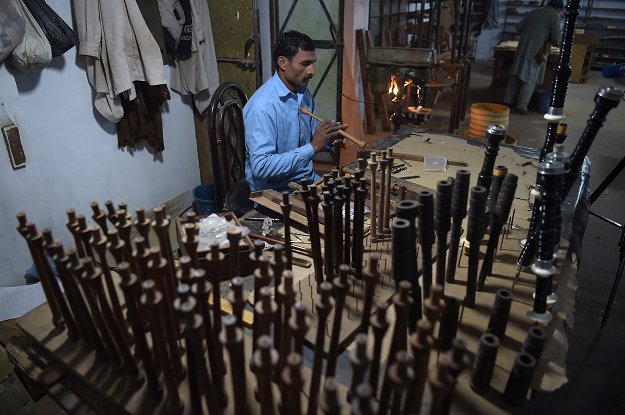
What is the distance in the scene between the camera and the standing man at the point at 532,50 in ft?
24.1

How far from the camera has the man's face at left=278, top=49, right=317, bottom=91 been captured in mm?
2693

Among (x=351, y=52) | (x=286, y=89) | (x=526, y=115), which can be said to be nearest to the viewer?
(x=286, y=89)

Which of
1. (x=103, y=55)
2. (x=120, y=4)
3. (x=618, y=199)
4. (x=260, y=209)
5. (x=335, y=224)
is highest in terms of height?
(x=120, y=4)

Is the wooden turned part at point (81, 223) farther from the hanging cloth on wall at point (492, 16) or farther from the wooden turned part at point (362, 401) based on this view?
the hanging cloth on wall at point (492, 16)

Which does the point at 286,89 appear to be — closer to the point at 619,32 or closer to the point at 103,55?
the point at 103,55

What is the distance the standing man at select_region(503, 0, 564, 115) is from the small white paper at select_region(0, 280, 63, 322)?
342 inches

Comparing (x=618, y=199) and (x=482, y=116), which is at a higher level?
(x=482, y=116)

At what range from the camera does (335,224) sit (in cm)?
129

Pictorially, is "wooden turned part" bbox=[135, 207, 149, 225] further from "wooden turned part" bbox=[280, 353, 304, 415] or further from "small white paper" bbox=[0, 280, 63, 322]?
"small white paper" bbox=[0, 280, 63, 322]

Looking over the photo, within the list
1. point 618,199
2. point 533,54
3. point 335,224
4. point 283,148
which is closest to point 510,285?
point 335,224

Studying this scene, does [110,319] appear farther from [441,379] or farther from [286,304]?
[441,379]

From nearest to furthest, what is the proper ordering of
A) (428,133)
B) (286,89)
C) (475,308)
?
(475,308)
(286,89)
(428,133)

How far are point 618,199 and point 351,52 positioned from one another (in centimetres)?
441

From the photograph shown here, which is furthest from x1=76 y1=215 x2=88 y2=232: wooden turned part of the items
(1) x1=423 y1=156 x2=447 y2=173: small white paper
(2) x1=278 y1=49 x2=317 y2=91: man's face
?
(1) x1=423 y1=156 x2=447 y2=173: small white paper
